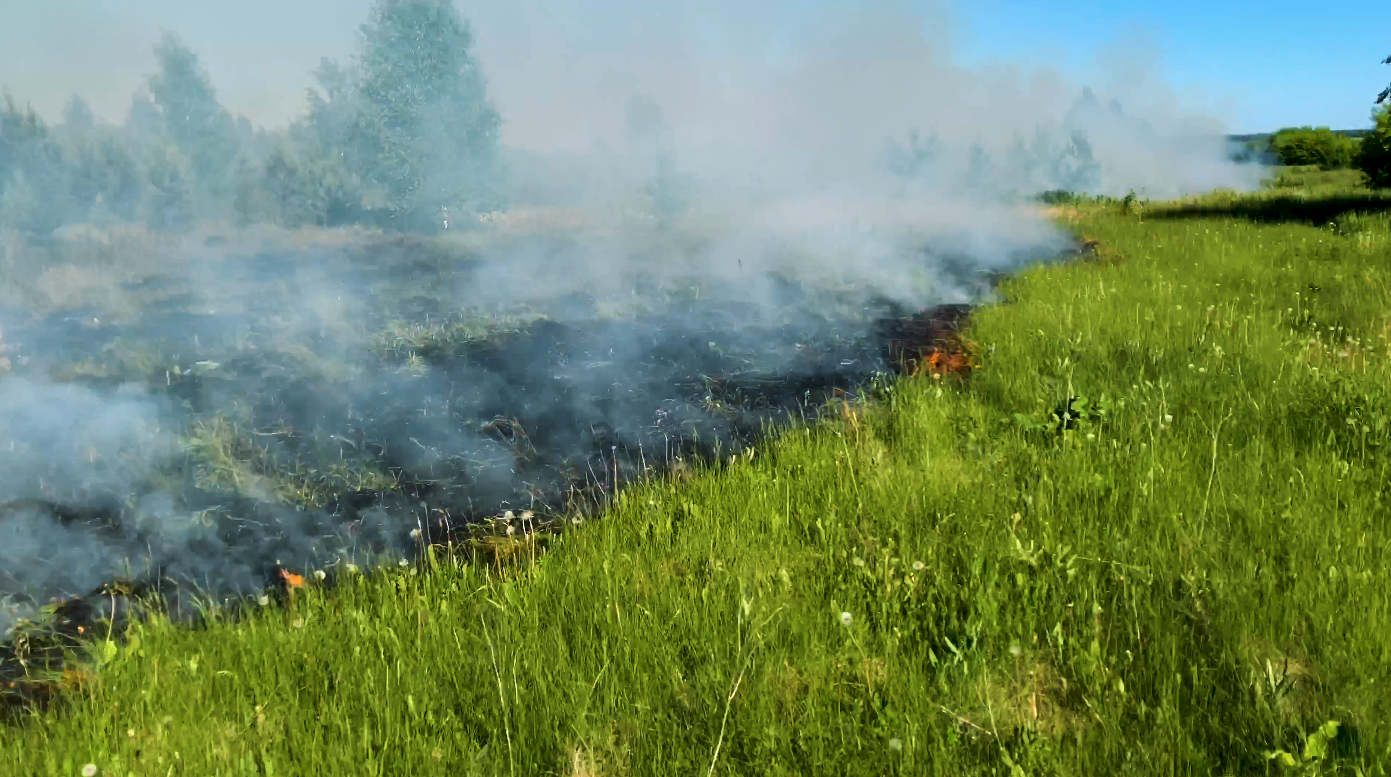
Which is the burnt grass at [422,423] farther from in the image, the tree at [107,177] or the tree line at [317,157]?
the tree at [107,177]

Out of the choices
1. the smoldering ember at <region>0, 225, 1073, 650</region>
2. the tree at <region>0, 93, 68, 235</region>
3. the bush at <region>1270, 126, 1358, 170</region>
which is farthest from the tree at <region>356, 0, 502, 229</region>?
the bush at <region>1270, 126, 1358, 170</region>

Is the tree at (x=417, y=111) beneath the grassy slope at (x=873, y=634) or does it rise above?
above

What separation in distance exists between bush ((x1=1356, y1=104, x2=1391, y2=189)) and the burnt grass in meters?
10.7

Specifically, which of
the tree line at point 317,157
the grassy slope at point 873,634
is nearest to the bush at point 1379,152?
the grassy slope at point 873,634

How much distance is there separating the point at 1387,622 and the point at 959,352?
14.0ft

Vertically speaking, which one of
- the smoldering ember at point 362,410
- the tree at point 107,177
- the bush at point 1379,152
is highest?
the tree at point 107,177

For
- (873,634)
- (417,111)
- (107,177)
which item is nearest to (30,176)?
(107,177)

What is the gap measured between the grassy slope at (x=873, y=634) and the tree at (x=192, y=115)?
117ft

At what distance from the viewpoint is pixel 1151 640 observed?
221cm

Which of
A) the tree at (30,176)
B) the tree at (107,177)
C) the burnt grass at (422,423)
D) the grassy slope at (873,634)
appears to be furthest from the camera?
the tree at (107,177)

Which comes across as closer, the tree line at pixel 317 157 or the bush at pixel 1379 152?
the bush at pixel 1379 152

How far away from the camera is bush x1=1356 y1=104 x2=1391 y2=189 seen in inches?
523

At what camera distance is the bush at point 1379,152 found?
43.6 ft

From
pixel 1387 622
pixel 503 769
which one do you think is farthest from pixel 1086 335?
pixel 503 769
